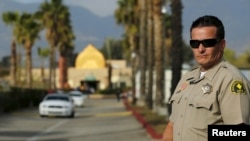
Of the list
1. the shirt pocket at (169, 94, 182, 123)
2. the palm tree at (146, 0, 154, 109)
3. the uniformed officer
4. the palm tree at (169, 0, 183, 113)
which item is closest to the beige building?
the palm tree at (146, 0, 154, 109)

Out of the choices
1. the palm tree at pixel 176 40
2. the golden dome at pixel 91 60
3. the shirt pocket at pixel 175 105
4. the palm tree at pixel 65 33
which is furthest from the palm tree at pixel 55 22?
the shirt pocket at pixel 175 105

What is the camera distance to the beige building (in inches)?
5148

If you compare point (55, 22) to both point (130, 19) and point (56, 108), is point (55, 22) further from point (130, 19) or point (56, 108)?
point (56, 108)

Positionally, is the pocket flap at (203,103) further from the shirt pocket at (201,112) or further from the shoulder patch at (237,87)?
the shoulder patch at (237,87)

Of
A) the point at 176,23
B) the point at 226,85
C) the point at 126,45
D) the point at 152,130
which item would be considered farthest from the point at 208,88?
the point at 126,45

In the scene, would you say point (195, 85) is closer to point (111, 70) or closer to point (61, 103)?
point (61, 103)

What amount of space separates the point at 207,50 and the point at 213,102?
374mm

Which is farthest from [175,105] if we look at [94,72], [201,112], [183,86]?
[94,72]

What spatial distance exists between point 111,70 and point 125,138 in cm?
10985

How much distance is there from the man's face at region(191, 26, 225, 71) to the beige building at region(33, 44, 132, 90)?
124621 millimetres

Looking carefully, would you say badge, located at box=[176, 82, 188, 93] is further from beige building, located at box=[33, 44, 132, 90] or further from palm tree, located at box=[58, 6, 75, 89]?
beige building, located at box=[33, 44, 132, 90]

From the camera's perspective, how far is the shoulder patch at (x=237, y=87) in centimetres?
449

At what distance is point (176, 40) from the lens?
27109 mm

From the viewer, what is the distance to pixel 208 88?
15.1ft
